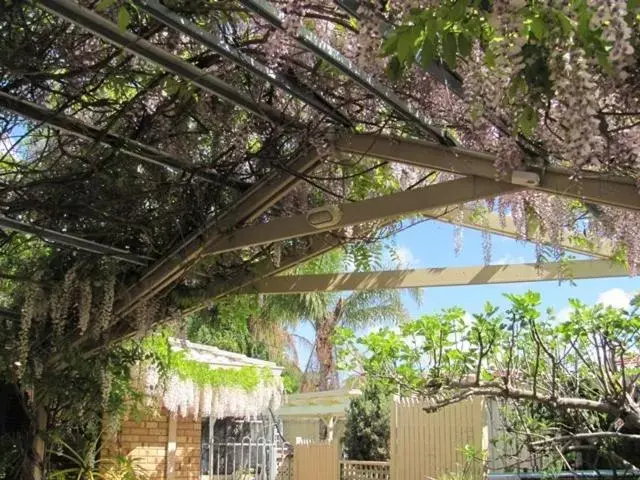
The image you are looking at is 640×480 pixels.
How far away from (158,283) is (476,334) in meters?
1.76

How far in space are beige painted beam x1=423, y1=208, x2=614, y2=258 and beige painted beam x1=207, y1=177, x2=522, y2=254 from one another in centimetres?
89

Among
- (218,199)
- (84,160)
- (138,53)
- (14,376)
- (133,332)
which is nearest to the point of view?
(138,53)

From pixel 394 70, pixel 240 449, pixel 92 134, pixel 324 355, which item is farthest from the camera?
pixel 324 355

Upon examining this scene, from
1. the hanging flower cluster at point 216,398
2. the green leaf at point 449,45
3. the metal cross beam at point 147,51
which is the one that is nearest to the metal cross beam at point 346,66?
the metal cross beam at point 147,51

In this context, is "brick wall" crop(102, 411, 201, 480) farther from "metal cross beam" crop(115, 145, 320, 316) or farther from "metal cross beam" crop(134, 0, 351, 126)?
"metal cross beam" crop(134, 0, 351, 126)

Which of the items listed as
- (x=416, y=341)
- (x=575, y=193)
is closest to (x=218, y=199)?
(x=416, y=341)

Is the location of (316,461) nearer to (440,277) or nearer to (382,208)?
(440,277)

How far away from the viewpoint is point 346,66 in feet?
7.23

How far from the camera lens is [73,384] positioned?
4527mm

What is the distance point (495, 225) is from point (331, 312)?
478 inches

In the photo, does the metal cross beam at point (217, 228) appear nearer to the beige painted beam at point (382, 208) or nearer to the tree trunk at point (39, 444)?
the beige painted beam at point (382, 208)

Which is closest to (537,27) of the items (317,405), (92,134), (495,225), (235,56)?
(235,56)

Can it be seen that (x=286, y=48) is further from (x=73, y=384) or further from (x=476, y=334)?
(x=73, y=384)

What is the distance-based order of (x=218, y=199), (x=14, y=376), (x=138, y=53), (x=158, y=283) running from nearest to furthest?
(x=138, y=53)
(x=218, y=199)
(x=158, y=283)
(x=14, y=376)
